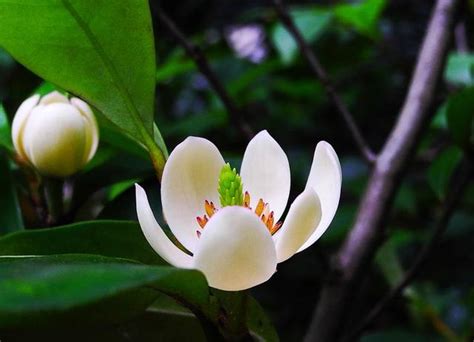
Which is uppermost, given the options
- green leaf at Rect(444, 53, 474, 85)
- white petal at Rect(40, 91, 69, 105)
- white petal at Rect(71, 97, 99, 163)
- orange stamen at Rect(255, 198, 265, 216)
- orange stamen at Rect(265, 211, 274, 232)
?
white petal at Rect(40, 91, 69, 105)

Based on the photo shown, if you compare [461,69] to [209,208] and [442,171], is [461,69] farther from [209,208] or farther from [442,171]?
[209,208]

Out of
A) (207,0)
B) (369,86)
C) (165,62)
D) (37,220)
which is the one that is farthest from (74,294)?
(207,0)

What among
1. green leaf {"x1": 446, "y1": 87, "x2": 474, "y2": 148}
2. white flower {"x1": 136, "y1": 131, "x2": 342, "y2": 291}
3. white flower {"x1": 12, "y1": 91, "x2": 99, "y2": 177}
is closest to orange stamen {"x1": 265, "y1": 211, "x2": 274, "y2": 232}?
white flower {"x1": 136, "y1": 131, "x2": 342, "y2": 291}

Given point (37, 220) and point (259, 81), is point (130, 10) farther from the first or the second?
point (259, 81)

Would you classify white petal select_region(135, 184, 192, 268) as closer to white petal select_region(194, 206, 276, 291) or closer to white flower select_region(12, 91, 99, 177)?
white petal select_region(194, 206, 276, 291)

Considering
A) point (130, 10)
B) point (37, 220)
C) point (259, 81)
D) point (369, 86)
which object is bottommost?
point (369, 86)

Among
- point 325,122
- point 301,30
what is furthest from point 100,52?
point 325,122
